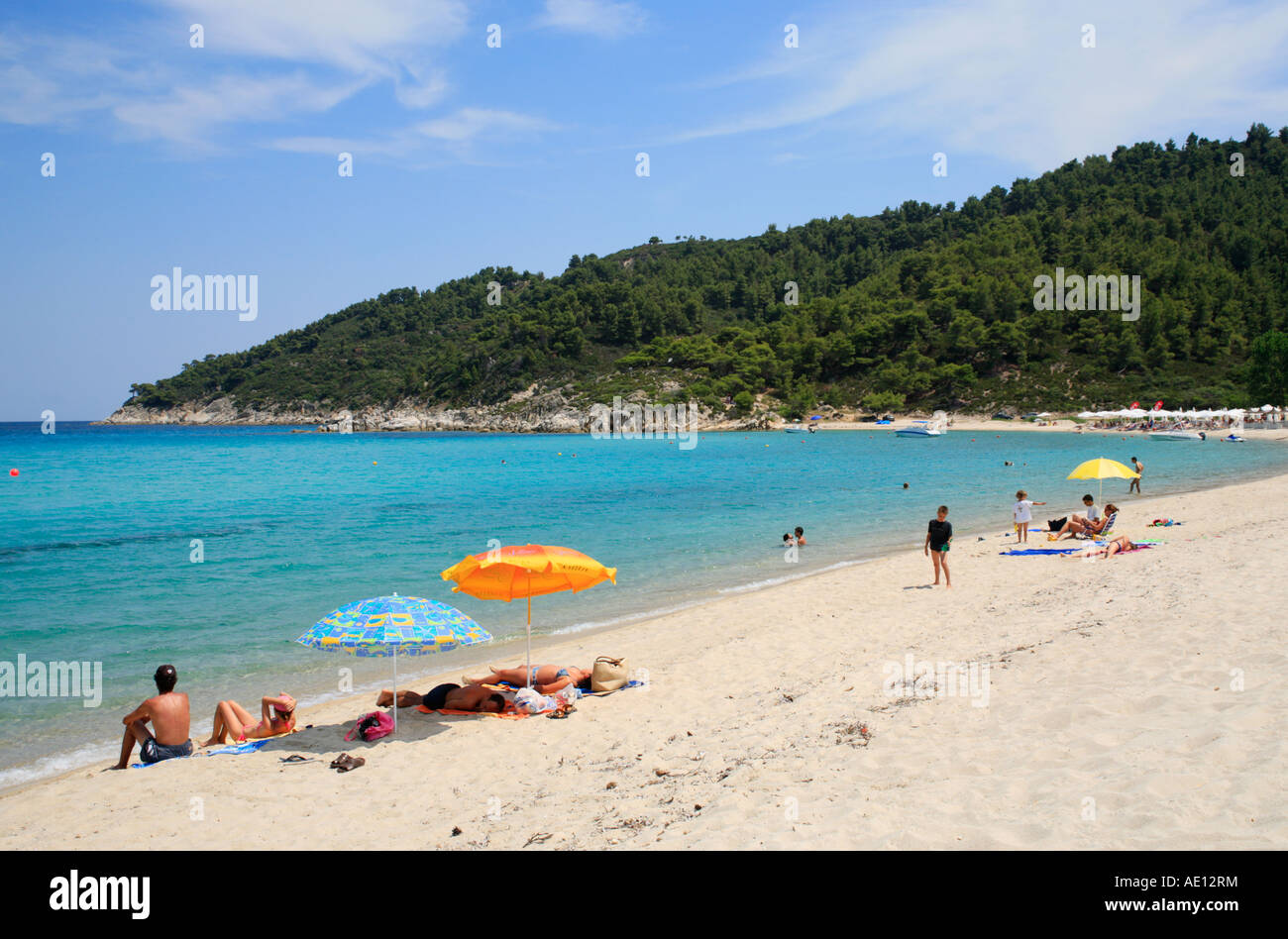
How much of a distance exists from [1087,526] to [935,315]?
Result: 116067mm

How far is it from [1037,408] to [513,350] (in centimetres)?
9132

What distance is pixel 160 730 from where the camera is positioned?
805 cm

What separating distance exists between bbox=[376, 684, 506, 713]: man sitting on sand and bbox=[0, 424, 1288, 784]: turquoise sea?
1939 mm

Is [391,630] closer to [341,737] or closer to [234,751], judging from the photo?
[341,737]

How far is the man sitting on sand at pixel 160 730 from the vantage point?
7.93 metres

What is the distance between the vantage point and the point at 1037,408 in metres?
103

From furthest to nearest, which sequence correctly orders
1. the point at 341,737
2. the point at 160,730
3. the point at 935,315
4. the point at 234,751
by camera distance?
the point at 935,315 → the point at 341,737 → the point at 234,751 → the point at 160,730

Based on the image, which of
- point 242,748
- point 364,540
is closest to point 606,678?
point 242,748

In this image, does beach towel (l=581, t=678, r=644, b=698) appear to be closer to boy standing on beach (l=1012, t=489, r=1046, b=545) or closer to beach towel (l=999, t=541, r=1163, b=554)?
beach towel (l=999, t=541, r=1163, b=554)

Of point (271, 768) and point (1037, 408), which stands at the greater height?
point (1037, 408)

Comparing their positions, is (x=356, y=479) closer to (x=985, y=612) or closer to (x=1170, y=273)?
(x=985, y=612)
